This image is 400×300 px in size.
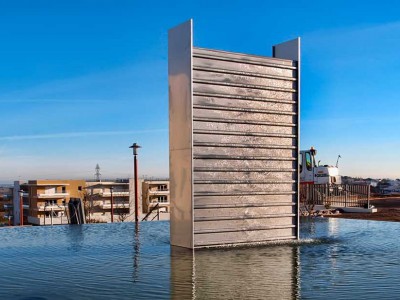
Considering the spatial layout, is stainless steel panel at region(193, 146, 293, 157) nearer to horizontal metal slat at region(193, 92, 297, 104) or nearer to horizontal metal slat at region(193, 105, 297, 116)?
horizontal metal slat at region(193, 105, 297, 116)

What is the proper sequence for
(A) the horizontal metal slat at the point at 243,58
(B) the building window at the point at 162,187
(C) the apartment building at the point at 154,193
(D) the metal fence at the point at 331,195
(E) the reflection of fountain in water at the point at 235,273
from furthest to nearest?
(B) the building window at the point at 162,187
(C) the apartment building at the point at 154,193
(D) the metal fence at the point at 331,195
(A) the horizontal metal slat at the point at 243,58
(E) the reflection of fountain in water at the point at 235,273

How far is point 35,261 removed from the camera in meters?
8.01

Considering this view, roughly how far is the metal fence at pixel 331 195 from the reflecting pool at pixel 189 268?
14.5m

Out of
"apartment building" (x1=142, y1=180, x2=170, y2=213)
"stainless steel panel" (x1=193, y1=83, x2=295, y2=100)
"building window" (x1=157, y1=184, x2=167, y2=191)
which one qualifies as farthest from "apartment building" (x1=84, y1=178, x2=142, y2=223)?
"stainless steel panel" (x1=193, y1=83, x2=295, y2=100)

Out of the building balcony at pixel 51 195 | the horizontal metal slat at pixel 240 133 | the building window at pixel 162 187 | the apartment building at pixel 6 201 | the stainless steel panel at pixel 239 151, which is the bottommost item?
the apartment building at pixel 6 201

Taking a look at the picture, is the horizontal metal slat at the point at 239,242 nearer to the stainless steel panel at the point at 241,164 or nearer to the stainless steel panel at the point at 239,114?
the stainless steel panel at the point at 241,164

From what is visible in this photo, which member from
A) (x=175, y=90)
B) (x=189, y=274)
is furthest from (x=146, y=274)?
(x=175, y=90)

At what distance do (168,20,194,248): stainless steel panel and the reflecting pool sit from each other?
552mm

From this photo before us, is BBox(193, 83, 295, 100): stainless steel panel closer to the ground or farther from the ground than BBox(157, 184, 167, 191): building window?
farther from the ground

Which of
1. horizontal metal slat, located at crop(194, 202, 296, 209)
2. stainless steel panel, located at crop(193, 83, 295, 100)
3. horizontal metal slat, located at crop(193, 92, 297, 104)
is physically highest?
stainless steel panel, located at crop(193, 83, 295, 100)

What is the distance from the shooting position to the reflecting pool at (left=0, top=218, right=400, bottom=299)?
19.0 feet

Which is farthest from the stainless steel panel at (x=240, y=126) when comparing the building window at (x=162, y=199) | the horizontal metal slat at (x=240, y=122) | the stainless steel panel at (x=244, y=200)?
the building window at (x=162, y=199)

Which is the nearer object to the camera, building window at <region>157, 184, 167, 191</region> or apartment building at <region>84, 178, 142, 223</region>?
apartment building at <region>84, 178, 142, 223</region>

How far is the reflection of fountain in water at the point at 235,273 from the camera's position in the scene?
18.8 feet
